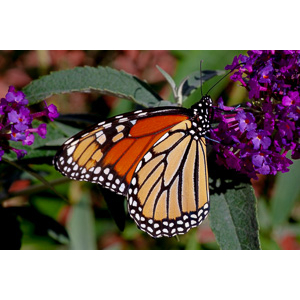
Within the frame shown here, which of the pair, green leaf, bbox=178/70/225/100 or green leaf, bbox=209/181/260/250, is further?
green leaf, bbox=178/70/225/100

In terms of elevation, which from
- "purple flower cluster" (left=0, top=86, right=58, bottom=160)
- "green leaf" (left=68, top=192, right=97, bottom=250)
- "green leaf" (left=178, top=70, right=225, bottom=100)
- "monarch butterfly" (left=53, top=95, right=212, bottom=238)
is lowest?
"green leaf" (left=68, top=192, right=97, bottom=250)

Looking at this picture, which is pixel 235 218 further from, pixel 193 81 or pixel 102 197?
pixel 102 197

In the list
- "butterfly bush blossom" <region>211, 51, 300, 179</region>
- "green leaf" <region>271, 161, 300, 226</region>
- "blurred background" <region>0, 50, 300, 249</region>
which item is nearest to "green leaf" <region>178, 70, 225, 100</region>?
"butterfly bush blossom" <region>211, 51, 300, 179</region>

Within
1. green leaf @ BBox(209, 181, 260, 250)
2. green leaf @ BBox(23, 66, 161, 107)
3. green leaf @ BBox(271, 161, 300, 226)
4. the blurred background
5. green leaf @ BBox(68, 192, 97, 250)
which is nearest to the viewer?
green leaf @ BBox(209, 181, 260, 250)

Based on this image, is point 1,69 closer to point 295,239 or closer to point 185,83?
point 185,83

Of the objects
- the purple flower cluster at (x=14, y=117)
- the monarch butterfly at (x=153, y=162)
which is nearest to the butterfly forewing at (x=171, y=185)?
the monarch butterfly at (x=153, y=162)

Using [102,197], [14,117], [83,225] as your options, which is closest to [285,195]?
[102,197]

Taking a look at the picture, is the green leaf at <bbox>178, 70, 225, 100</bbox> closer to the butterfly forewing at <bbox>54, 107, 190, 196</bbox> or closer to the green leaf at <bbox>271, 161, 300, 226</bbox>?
the butterfly forewing at <bbox>54, 107, 190, 196</bbox>
